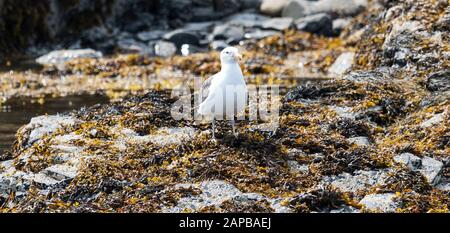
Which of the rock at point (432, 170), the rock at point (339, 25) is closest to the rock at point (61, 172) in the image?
the rock at point (432, 170)

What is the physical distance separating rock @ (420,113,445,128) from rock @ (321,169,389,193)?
1260 mm

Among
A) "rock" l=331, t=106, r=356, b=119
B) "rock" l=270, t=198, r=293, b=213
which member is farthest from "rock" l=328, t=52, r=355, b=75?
"rock" l=270, t=198, r=293, b=213

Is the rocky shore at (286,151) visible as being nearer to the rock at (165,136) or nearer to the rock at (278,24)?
the rock at (165,136)

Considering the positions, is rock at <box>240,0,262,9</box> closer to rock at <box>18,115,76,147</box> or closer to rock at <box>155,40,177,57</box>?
rock at <box>155,40,177,57</box>

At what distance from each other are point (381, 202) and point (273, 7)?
22.2 metres

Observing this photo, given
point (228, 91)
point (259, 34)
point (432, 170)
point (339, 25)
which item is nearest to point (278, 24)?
point (259, 34)

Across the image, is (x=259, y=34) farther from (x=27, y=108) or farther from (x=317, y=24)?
(x=27, y=108)

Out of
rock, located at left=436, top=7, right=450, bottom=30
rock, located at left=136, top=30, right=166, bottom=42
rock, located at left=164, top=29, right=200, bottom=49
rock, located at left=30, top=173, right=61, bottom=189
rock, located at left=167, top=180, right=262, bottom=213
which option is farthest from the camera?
rock, located at left=136, top=30, right=166, bottom=42

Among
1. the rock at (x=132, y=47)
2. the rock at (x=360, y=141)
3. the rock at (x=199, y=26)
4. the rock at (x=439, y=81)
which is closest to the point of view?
the rock at (x=360, y=141)

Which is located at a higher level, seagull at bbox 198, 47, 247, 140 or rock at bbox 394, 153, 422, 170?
seagull at bbox 198, 47, 247, 140

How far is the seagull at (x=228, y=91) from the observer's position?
8414 millimetres

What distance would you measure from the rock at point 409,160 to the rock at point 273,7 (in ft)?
68.9

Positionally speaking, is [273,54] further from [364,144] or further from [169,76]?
[364,144]

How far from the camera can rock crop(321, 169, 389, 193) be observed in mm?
7699
